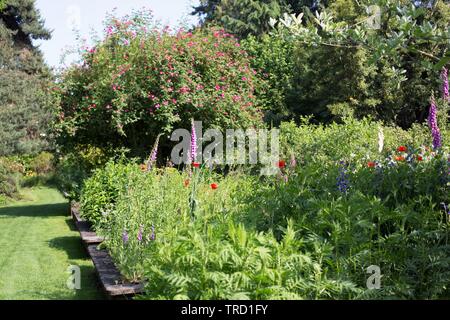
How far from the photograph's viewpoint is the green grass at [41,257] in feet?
18.2

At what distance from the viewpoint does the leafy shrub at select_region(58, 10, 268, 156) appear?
35.2 feet

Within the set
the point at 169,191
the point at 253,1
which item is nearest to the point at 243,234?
the point at 169,191

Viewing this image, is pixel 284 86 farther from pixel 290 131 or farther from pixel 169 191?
pixel 169 191

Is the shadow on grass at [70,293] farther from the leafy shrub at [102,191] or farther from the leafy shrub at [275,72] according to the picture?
the leafy shrub at [275,72]

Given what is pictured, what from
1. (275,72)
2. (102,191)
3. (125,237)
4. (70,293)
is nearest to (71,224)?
(102,191)

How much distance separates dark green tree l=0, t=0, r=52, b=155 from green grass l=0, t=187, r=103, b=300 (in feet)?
7.20

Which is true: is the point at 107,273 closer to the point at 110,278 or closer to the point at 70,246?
the point at 110,278

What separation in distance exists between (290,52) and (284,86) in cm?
145

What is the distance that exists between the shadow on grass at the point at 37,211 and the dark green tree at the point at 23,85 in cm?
186

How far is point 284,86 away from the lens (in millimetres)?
18078

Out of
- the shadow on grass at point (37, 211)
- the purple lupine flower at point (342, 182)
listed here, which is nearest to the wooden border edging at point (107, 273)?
the purple lupine flower at point (342, 182)

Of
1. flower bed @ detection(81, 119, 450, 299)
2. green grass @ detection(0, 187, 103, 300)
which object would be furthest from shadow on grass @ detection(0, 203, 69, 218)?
flower bed @ detection(81, 119, 450, 299)

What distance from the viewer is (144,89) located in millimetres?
10922

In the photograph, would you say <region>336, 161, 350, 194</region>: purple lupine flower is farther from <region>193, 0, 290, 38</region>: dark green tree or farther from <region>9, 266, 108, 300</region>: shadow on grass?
<region>193, 0, 290, 38</region>: dark green tree
